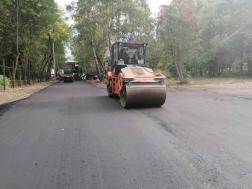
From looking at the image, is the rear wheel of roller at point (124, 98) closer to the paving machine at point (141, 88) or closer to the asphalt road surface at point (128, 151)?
the paving machine at point (141, 88)

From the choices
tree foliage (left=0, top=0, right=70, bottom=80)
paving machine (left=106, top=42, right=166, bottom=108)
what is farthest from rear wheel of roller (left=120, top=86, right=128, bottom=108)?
tree foliage (left=0, top=0, right=70, bottom=80)

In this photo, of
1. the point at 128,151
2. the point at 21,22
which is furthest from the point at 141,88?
the point at 21,22

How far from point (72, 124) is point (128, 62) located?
865 centimetres

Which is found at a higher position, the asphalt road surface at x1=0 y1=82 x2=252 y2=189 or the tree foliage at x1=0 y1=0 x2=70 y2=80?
the tree foliage at x1=0 y1=0 x2=70 y2=80

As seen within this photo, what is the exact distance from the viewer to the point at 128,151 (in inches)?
314

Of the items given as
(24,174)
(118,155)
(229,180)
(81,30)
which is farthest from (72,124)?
(81,30)

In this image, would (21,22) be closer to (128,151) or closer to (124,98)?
(124,98)

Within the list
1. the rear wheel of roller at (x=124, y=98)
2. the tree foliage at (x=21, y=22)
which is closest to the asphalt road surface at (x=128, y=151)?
the rear wheel of roller at (x=124, y=98)

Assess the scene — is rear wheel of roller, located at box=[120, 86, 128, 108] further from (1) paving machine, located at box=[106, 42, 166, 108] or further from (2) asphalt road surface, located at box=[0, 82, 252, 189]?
(2) asphalt road surface, located at box=[0, 82, 252, 189]

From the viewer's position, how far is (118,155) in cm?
769

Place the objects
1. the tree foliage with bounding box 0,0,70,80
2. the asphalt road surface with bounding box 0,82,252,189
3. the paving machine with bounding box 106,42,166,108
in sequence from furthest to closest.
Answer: the tree foliage with bounding box 0,0,70,80 → the paving machine with bounding box 106,42,166,108 → the asphalt road surface with bounding box 0,82,252,189

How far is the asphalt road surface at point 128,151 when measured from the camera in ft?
20.1

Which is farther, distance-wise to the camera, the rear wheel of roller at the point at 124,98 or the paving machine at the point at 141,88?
the rear wheel of roller at the point at 124,98

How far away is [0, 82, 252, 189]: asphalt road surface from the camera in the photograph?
20.1ft
